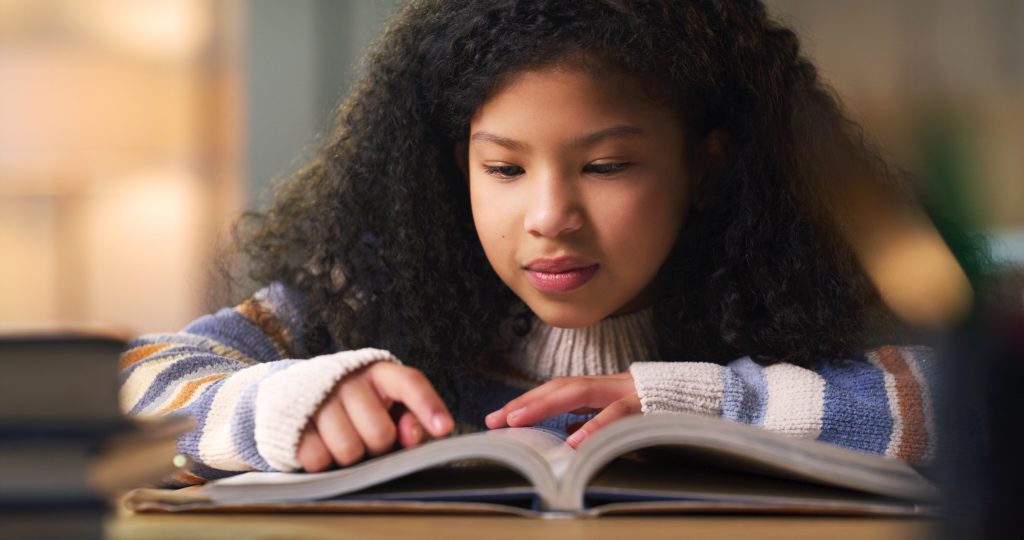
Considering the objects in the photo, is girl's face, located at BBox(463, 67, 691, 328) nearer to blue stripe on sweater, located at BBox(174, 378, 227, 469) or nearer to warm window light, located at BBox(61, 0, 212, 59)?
blue stripe on sweater, located at BBox(174, 378, 227, 469)

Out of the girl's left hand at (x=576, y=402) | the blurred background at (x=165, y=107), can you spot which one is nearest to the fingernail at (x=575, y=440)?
the girl's left hand at (x=576, y=402)

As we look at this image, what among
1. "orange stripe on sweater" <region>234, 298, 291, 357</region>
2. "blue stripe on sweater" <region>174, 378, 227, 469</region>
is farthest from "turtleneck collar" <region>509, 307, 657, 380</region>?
"blue stripe on sweater" <region>174, 378, 227, 469</region>

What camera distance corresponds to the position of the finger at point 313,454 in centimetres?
62

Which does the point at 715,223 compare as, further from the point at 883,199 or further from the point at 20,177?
the point at 20,177

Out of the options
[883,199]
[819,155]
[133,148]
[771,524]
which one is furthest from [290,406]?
[133,148]

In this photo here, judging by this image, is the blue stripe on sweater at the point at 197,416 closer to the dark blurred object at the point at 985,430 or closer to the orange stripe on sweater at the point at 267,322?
the orange stripe on sweater at the point at 267,322

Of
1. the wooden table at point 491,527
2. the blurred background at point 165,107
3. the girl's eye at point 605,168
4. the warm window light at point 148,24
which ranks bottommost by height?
the wooden table at point 491,527

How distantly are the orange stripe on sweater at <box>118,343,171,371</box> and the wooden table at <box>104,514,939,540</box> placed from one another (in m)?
0.35

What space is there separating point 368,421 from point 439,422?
0.14 feet

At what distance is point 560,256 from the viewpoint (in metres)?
0.84

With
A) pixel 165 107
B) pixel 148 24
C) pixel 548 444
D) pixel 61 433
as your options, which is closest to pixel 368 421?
pixel 548 444

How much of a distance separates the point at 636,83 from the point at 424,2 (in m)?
0.23

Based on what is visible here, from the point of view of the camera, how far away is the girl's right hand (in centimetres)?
Result: 62

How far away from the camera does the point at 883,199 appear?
336 millimetres
